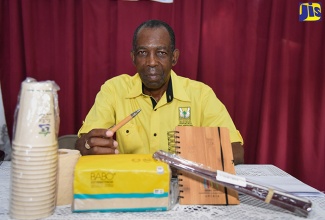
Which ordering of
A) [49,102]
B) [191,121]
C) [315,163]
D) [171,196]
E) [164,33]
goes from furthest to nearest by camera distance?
1. [315,163]
2. [191,121]
3. [164,33]
4. [171,196]
5. [49,102]

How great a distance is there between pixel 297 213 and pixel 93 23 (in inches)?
75.2

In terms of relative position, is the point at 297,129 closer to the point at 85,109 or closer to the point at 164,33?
the point at 164,33

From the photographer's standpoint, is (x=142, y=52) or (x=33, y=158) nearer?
(x=33, y=158)

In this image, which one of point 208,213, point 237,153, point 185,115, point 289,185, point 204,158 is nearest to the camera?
point 208,213

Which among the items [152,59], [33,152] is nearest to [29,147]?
[33,152]

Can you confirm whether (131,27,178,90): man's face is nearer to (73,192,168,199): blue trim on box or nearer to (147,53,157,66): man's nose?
(147,53,157,66): man's nose

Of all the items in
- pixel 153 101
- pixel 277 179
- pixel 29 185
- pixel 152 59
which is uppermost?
pixel 152 59

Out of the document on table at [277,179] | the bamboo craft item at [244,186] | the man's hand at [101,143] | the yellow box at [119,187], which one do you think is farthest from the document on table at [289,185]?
the man's hand at [101,143]

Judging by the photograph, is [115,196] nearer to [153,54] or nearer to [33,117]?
[33,117]

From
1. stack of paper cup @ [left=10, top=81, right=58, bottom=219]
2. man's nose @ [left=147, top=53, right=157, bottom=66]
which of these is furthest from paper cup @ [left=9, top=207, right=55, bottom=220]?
man's nose @ [left=147, top=53, right=157, bottom=66]

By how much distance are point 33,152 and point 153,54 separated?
949 millimetres

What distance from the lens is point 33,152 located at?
2.13 ft

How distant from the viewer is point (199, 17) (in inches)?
87.2

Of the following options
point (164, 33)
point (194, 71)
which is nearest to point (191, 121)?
point (164, 33)
